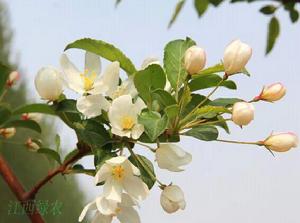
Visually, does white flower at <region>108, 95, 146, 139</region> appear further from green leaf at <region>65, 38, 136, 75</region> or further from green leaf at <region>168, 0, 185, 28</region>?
green leaf at <region>168, 0, 185, 28</region>

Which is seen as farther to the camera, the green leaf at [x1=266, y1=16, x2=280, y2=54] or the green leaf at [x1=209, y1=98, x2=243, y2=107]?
the green leaf at [x1=266, y1=16, x2=280, y2=54]

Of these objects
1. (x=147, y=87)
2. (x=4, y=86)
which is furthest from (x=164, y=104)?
(x=4, y=86)

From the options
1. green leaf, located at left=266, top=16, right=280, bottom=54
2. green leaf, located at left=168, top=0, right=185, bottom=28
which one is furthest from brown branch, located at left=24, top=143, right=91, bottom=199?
green leaf, located at left=266, top=16, right=280, bottom=54

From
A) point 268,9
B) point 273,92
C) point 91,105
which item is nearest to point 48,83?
point 91,105

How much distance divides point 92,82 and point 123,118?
93mm

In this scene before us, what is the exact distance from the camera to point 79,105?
0.64m

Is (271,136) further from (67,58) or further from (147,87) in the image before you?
(67,58)

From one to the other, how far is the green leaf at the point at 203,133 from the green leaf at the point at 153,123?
6 centimetres

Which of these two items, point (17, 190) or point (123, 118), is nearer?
point (123, 118)

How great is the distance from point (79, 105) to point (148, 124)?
10cm

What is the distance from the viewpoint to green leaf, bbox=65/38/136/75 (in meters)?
0.67

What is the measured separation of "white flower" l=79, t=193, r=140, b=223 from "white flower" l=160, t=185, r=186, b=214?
4 centimetres

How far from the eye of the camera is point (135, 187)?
651mm

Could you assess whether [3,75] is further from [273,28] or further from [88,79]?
[273,28]
